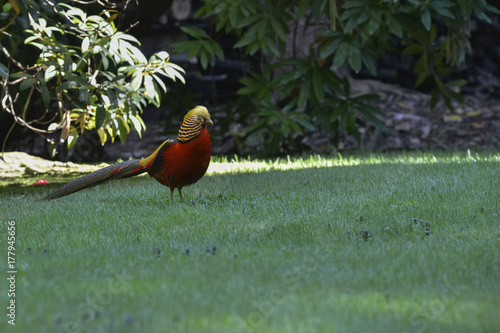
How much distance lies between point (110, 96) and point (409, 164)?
10.4 feet

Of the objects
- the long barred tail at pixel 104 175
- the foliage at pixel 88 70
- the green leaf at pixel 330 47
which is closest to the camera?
the long barred tail at pixel 104 175

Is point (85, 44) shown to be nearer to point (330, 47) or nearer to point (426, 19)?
point (330, 47)

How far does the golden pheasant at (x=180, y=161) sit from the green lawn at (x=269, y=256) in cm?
23

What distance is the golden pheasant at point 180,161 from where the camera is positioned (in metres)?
5.37

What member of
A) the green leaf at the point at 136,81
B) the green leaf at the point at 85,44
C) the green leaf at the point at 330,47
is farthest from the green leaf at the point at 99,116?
the green leaf at the point at 330,47

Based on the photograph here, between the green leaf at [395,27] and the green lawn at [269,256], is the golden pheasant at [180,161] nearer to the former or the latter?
the green lawn at [269,256]

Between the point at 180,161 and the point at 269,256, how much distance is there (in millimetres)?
1754

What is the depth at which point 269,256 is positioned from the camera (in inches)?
151

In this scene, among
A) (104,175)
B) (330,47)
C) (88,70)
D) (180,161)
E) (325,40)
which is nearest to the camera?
(180,161)

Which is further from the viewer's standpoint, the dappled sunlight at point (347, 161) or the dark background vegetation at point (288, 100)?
the dark background vegetation at point (288, 100)

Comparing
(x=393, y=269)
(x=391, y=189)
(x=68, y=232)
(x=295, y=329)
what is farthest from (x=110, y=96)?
(x=295, y=329)

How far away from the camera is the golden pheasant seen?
17.6ft

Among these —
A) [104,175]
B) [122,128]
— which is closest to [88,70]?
[122,128]

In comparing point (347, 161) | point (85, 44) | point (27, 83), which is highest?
point (85, 44)
